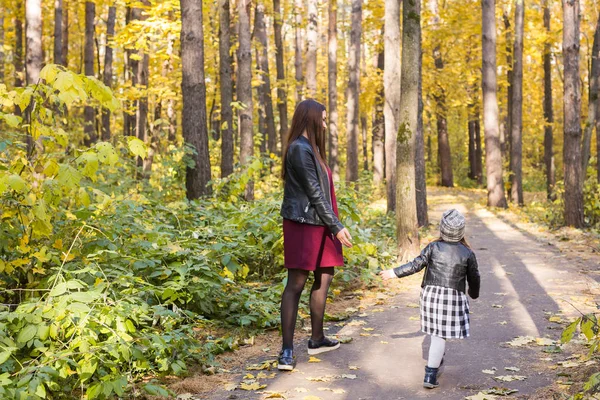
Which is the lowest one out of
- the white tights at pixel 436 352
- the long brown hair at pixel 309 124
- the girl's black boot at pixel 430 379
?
the girl's black boot at pixel 430 379

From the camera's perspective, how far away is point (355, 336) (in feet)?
20.4

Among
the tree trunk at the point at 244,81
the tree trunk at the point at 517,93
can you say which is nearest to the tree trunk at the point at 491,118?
the tree trunk at the point at 517,93

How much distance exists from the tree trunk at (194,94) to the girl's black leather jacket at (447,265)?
20.4ft

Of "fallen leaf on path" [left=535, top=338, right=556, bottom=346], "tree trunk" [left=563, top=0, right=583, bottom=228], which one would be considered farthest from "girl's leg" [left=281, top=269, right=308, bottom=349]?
"tree trunk" [left=563, top=0, right=583, bottom=228]

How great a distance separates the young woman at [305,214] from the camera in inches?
199

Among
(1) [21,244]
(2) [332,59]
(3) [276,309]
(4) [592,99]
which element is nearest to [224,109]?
(2) [332,59]

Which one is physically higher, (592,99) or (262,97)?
(262,97)

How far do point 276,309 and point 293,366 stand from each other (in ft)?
4.92

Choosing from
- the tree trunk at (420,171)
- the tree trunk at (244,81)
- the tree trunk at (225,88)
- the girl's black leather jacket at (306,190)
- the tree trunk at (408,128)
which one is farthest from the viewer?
the tree trunk at (225,88)

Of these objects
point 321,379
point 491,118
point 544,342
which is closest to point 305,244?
point 321,379

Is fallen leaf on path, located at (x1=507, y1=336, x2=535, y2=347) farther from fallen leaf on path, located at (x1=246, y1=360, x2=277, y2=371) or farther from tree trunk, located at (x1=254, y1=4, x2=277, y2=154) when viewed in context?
tree trunk, located at (x1=254, y1=4, x2=277, y2=154)

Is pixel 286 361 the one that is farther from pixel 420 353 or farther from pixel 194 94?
pixel 194 94

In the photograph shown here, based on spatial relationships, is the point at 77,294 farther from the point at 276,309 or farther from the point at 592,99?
the point at 592,99

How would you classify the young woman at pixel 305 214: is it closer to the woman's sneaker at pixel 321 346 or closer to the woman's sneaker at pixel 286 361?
the woman's sneaker at pixel 286 361
